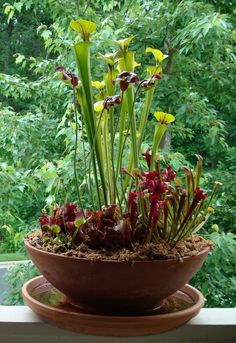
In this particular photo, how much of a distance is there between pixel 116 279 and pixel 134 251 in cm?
6

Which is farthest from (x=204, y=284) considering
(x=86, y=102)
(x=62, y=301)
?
(x=86, y=102)

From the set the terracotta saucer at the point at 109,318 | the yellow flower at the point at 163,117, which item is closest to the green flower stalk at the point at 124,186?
the yellow flower at the point at 163,117

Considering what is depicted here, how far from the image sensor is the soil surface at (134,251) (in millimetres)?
641

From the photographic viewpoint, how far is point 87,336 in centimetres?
73

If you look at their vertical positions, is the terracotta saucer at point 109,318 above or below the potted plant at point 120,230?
below

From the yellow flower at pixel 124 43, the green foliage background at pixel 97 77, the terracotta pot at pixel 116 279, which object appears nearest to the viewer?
the terracotta pot at pixel 116 279

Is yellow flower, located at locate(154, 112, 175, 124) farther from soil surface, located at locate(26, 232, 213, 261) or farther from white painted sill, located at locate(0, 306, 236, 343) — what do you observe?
white painted sill, located at locate(0, 306, 236, 343)

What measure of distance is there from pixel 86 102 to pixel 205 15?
0.66 m

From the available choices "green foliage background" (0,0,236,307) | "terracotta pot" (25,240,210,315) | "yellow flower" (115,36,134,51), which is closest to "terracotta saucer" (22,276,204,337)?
"terracotta pot" (25,240,210,315)

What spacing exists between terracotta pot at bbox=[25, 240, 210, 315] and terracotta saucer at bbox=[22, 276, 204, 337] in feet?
0.07

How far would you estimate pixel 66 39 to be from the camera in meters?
1.18

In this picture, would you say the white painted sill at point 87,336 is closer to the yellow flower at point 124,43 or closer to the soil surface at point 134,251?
the soil surface at point 134,251

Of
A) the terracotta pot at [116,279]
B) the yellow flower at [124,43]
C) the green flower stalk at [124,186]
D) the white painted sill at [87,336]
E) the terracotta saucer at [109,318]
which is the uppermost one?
the yellow flower at [124,43]

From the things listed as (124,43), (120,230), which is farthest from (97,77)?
(120,230)
